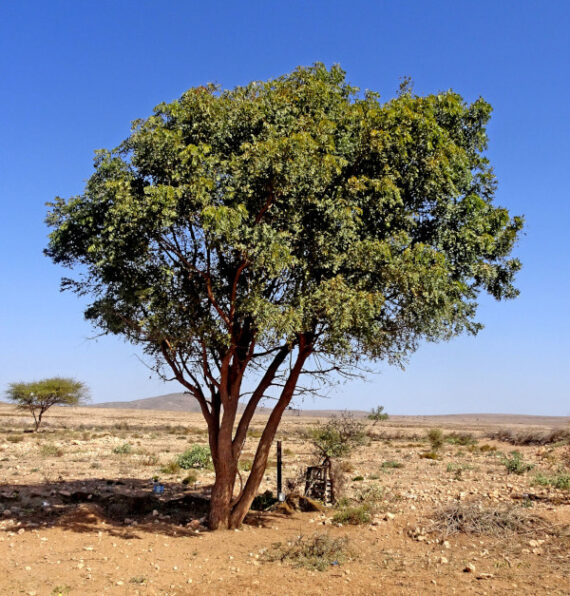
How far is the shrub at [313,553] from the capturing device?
10117 millimetres

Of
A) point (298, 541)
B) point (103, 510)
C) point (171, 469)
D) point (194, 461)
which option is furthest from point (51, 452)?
point (298, 541)

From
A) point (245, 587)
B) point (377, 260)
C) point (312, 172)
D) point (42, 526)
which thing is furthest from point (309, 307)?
point (42, 526)

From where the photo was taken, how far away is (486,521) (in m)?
12.0

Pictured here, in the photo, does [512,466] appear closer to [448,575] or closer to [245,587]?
[448,575]

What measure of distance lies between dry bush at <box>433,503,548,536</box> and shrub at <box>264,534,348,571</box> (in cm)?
229

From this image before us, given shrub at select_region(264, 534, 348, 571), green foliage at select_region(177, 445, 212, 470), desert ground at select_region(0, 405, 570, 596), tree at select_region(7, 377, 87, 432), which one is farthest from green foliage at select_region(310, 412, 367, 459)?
tree at select_region(7, 377, 87, 432)

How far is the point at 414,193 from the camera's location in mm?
12336

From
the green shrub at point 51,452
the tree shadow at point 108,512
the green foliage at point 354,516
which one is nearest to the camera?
the tree shadow at point 108,512

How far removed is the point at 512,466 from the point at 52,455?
2102 centimetres

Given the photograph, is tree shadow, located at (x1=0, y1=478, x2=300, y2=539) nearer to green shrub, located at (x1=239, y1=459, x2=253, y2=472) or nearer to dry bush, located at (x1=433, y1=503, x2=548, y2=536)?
dry bush, located at (x1=433, y1=503, x2=548, y2=536)

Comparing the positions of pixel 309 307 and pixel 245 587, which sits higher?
pixel 309 307

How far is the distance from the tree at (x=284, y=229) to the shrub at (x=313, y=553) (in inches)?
91.7

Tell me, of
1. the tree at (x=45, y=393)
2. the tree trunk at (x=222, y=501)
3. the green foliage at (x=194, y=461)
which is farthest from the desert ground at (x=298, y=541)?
the tree at (x=45, y=393)

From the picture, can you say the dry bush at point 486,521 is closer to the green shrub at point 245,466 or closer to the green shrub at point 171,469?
the green shrub at point 245,466
